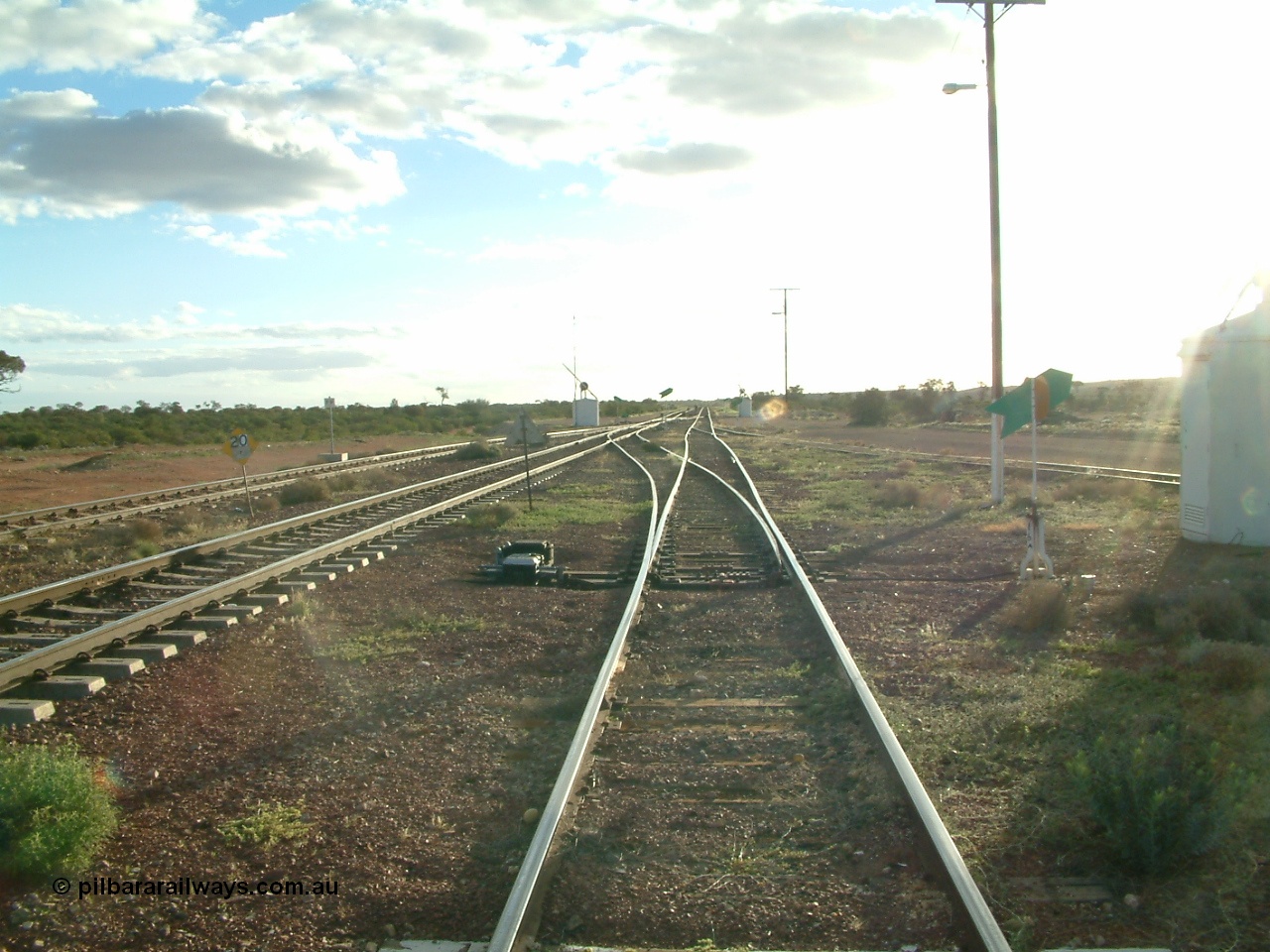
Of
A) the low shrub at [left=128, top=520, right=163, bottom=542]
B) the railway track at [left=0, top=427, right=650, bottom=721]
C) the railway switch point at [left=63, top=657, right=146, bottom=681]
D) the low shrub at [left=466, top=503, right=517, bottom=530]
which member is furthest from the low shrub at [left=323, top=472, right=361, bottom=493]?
the railway switch point at [left=63, top=657, right=146, bottom=681]

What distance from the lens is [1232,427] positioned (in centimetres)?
1355

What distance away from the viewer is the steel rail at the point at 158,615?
25.3 feet

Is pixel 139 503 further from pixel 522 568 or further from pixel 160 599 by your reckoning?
pixel 522 568

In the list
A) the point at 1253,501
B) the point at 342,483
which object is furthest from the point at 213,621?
the point at 342,483

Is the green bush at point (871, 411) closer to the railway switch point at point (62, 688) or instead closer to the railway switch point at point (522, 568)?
the railway switch point at point (522, 568)

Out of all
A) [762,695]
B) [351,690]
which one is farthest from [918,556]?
[351,690]

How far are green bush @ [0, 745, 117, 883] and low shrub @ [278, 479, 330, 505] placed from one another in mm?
17545

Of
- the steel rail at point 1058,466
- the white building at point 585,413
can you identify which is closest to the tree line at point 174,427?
the white building at point 585,413

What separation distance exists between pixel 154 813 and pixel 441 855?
64.0 inches

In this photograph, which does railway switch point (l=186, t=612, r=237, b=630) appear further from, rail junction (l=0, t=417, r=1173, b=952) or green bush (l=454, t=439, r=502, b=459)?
green bush (l=454, t=439, r=502, b=459)

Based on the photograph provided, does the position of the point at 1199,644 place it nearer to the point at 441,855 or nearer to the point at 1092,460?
the point at 441,855

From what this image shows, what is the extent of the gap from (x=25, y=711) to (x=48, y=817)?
95.9 inches

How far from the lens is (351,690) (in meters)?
7.94

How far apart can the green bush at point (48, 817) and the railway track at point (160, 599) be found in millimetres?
2097
